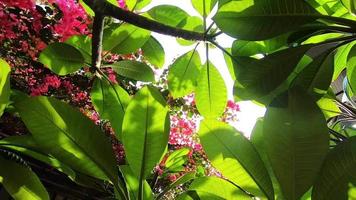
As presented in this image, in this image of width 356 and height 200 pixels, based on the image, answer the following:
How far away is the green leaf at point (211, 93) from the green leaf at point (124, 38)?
0.27 metres

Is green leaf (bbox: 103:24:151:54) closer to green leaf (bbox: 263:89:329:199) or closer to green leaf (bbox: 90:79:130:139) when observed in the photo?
green leaf (bbox: 90:79:130:139)

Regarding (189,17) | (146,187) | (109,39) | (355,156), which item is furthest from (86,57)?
(355,156)

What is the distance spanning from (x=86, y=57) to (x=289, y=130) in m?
0.88

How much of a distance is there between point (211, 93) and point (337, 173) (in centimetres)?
59

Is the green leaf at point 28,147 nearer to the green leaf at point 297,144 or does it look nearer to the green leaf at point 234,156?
the green leaf at point 234,156

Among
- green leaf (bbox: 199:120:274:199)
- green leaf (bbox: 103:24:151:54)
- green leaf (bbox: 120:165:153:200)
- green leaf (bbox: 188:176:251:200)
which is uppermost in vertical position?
green leaf (bbox: 103:24:151:54)

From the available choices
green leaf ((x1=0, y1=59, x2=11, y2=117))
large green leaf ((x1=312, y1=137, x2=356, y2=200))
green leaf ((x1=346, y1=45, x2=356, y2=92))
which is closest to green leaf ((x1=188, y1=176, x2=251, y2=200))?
large green leaf ((x1=312, y1=137, x2=356, y2=200))

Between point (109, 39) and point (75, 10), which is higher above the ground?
point (75, 10)

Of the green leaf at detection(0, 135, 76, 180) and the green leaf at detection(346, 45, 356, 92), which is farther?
the green leaf at detection(346, 45, 356, 92)

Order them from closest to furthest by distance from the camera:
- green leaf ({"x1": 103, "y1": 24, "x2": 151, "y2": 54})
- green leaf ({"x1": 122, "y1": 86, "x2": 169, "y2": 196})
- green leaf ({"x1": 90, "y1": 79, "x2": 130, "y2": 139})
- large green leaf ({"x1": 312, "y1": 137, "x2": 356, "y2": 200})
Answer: large green leaf ({"x1": 312, "y1": 137, "x2": 356, "y2": 200}) → green leaf ({"x1": 122, "y1": 86, "x2": 169, "y2": 196}) → green leaf ({"x1": 90, "y1": 79, "x2": 130, "y2": 139}) → green leaf ({"x1": 103, "y1": 24, "x2": 151, "y2": 54})

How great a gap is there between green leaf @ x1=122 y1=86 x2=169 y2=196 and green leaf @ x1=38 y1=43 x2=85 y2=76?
557mm

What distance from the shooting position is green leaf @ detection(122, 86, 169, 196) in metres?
0.65

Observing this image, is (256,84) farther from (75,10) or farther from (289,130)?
(75,10)

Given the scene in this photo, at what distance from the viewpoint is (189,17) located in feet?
3.67
